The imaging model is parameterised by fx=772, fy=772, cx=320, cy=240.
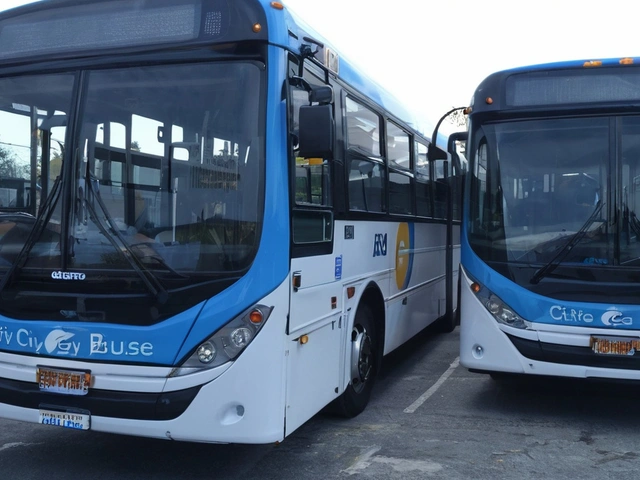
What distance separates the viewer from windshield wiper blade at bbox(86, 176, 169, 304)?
4695mm

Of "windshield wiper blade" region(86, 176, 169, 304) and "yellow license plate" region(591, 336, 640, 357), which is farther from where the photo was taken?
"yellow license plate" region(591, 336, 640, 357)

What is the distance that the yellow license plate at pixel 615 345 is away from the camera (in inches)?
247

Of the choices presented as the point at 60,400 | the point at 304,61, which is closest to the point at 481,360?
the point at 304,61

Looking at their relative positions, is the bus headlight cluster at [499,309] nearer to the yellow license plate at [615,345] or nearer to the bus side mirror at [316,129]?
the yellow license plate at [615,345]

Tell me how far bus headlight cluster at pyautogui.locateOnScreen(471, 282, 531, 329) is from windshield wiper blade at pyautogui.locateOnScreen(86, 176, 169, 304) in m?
3.20

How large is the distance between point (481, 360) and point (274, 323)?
8.99 ft

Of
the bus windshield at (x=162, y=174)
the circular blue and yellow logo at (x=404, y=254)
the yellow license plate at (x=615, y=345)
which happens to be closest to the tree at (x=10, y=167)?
the bus windshield at (x=162, y=174)

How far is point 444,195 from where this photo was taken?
10.9 metres

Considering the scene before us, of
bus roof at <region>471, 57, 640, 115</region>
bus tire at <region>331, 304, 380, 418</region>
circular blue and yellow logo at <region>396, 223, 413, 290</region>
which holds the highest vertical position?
bus roof at <region>471, 57, 640, 115</region>

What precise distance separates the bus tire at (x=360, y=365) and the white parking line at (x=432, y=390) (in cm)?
44

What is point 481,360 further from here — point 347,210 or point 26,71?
point 26,71

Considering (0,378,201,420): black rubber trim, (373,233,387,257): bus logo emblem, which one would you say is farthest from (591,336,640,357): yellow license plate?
(0,378,201,420): black rubber trim

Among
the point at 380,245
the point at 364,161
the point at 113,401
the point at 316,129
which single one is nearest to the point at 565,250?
the point at 380,245

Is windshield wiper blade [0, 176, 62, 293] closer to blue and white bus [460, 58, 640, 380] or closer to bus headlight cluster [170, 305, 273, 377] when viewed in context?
bus headlight cluster [170, 305, 273, 377]
